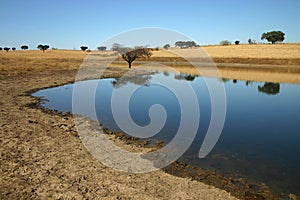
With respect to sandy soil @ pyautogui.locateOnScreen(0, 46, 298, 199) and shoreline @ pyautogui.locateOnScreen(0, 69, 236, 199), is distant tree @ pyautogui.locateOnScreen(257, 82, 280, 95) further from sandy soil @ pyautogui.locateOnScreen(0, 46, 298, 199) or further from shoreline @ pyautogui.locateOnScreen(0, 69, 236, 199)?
shoreline @ pyautogui.locateOnScreen(0, 69, 236, 199)

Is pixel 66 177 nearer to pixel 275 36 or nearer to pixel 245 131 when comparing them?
pixel 245 131

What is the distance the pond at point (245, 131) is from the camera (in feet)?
32.3

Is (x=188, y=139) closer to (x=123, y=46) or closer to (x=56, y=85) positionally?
(x=56, y=85)

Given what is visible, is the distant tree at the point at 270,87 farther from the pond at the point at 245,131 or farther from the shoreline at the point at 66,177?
the shoreline at the point at 66,177

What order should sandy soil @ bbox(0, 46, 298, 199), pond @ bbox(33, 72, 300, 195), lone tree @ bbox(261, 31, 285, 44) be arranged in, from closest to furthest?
1. sandy soil @ bbox(0, 46, 298, 199)
2. pond @ bbox(33, 72, 300, 195)
3. lone tree @ bbox(261, 31, 285, 44)

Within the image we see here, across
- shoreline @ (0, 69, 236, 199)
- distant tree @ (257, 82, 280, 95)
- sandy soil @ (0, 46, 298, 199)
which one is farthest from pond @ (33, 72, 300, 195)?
distant tree @ (257, 82, 280, 95)

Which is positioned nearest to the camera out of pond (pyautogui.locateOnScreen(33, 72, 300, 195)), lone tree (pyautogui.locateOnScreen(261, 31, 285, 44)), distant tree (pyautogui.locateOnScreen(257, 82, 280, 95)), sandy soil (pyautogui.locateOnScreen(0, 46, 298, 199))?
sandy soil (pyautogui.locateOnScreen(0, 46, 298, 199))

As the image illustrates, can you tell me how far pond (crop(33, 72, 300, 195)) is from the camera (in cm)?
985

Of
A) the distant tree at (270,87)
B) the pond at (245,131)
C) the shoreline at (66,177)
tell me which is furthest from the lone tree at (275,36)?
the shoreline at (66,177)

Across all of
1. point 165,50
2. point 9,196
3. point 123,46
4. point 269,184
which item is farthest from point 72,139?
point 165,50

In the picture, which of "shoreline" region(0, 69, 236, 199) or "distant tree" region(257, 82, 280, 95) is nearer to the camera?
"shoreline" region(0, 69, 236, 199)

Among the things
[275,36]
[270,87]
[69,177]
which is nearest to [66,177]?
[69,177]

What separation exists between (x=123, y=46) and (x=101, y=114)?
37651mm

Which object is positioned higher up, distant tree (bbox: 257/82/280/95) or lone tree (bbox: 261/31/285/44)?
lone tree (bbox: 261/31/285/44)
